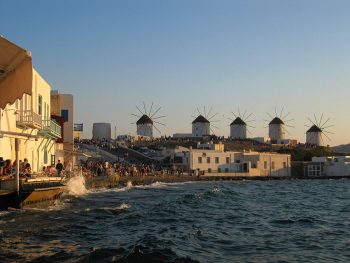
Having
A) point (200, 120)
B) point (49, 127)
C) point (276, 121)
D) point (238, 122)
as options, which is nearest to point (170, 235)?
point (49, 127)

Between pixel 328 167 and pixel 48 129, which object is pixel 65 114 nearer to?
pixel 48 129

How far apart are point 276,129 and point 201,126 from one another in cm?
2339

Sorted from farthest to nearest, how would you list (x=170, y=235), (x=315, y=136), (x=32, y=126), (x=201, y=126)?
(x=315, y=136), (x=201, y=126), (x=32, y=126), (x=170, y=235)

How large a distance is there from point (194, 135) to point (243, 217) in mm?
116117

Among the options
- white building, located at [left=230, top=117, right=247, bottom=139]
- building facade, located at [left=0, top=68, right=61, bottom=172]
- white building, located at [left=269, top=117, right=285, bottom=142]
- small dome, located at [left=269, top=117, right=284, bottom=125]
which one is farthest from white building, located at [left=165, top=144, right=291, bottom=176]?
small dome, located at [left=269, top=117, right=284, bottom=125]

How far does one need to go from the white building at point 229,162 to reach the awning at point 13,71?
64.4 m

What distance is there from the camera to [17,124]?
91.2ft

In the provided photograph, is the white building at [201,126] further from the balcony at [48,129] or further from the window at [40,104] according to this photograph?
the window at [40,104]

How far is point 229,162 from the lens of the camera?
81500 millimetres

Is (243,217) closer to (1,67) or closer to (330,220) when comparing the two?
(330,220)

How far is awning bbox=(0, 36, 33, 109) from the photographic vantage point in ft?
35.7

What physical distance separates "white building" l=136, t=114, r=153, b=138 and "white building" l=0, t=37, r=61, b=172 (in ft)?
296

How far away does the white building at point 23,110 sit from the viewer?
11.5 meters

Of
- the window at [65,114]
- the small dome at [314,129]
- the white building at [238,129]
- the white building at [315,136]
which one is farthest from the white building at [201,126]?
the window at [65,114]
